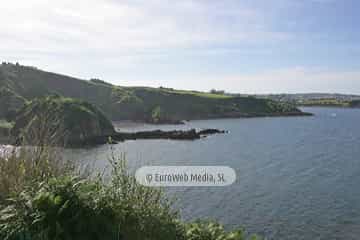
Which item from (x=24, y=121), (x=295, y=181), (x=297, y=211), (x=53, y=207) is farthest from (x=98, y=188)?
(x=24, y=121)

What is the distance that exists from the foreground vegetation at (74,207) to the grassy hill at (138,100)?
7439 centimetres

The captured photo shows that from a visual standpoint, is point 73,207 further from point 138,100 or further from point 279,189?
point 138,100

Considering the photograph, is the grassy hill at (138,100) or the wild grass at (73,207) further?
the grassy hill at (138,100)

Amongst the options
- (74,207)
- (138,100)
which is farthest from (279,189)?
(138,100)

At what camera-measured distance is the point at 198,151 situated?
39.3m

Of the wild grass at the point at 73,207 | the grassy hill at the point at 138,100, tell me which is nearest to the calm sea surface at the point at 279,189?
the wild grass at the point at 73,207

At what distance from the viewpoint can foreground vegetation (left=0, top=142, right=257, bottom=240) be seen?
3355mm

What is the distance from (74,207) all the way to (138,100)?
305 feet

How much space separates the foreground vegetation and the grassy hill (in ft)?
244

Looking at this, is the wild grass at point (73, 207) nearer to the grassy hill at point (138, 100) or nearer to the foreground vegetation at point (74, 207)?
the foreground vegetation at point (74, 207)

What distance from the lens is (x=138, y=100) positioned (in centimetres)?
9556

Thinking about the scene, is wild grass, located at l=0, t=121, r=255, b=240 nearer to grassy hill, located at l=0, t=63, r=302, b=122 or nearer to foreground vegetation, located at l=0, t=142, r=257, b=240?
foreground vegetation, located at l=0, t=142, r=257, b=240

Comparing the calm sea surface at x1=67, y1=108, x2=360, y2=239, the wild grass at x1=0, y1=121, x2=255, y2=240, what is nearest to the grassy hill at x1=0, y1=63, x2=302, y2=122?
the calm sea surface at x1=67, y1=108, x2=360, y2=239

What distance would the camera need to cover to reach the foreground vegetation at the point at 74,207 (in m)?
3.36
